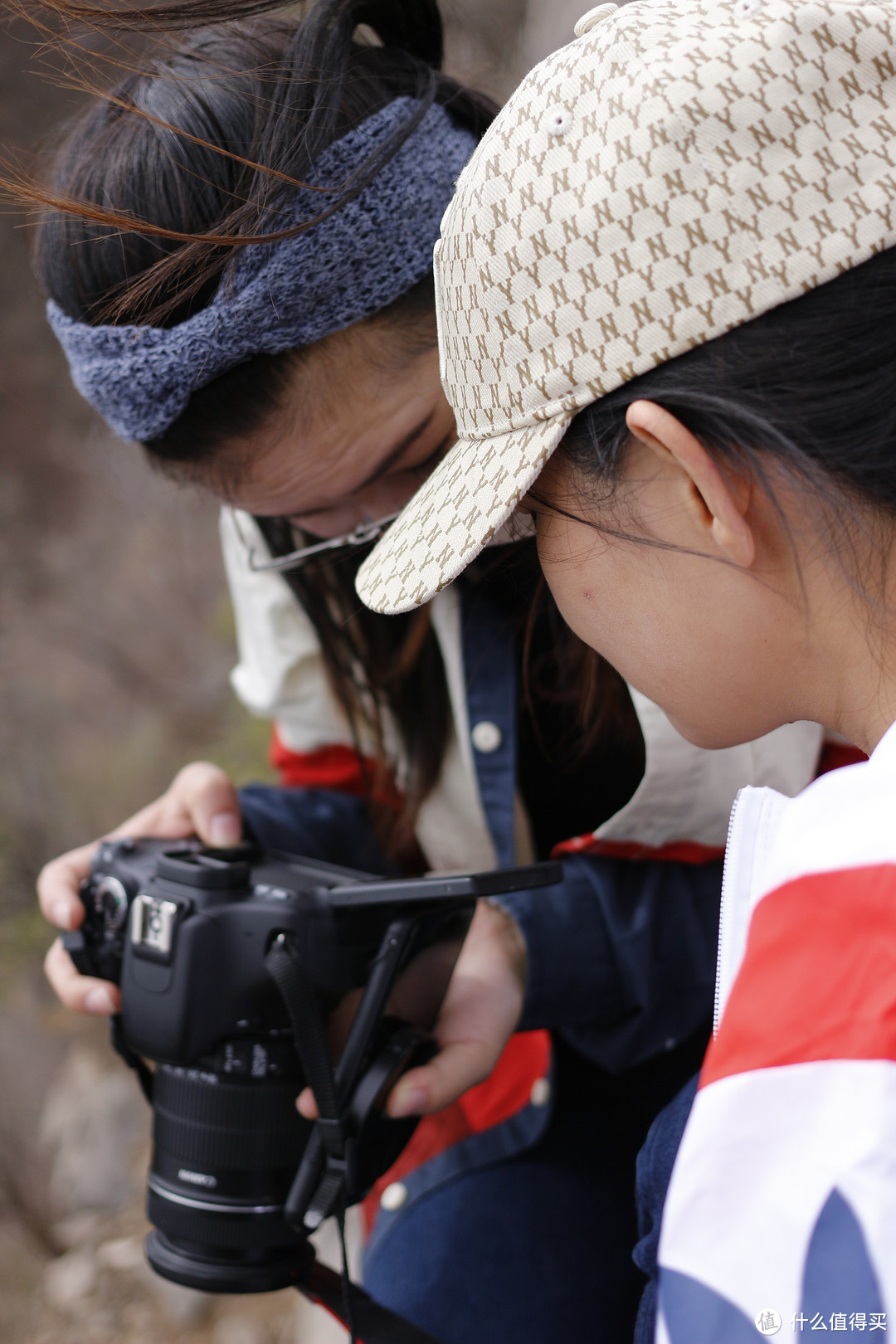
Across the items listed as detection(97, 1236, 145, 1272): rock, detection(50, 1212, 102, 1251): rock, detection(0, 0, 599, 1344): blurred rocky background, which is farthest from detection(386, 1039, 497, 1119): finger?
detection(50, 1212, 102, 1251): rock

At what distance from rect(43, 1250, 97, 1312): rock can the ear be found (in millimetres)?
1623

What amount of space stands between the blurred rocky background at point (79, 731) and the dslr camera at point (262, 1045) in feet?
2.77

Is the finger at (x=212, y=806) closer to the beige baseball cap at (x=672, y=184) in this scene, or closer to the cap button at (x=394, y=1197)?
the cap button at (x=394, y=1197)

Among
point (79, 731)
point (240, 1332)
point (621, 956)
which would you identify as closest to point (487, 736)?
point (621, 956)

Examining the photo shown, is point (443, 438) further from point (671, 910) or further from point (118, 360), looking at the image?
point (671, 910)

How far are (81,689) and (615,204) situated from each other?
105 inches

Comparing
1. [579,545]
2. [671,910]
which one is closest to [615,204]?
[579,545]

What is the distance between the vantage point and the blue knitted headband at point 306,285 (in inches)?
30.0

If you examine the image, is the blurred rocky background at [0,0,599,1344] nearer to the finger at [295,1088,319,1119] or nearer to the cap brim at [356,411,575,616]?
the finger at [295,1088,319,1119]

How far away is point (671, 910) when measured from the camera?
3.34 ft

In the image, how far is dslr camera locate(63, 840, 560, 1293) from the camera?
78cm

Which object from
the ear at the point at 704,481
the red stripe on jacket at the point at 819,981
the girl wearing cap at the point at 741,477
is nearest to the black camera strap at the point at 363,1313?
the girl wearing cap at the point at 741,477

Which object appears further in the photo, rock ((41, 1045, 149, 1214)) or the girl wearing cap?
rock ((41, 1045, 149, 1214))

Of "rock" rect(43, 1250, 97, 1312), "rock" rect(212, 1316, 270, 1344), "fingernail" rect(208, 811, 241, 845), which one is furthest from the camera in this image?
"rock" rect(43, 1250, 97, 1312)
